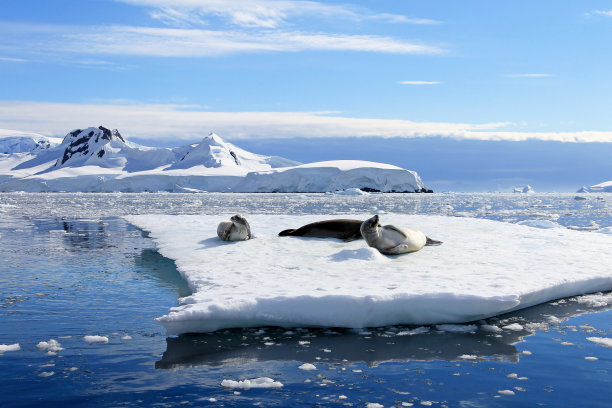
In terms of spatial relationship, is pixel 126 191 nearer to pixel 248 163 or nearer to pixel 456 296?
pixel 248 163

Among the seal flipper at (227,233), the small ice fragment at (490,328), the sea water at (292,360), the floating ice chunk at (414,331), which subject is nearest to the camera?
the sea water at (292,360)

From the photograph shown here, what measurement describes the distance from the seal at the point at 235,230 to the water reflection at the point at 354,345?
5.05 meters

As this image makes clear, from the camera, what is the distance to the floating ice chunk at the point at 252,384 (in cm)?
348

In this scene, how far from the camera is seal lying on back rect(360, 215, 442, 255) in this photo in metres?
8.05

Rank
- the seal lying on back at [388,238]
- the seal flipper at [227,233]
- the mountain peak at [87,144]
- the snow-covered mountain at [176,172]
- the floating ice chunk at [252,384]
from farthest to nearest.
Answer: the mountain peak at [87,144] → the snow-covered mountain at [176,172] → the seal flipper at [227,233] → the seal lying on back at [388,238] → the floating ice chunk at [252,384]

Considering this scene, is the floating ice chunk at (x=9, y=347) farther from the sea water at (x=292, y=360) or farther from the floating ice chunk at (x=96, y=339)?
the floating ice chunk at (x=96, y=339)

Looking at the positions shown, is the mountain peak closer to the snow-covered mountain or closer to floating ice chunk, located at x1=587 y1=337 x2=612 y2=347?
the snow-covered mountain

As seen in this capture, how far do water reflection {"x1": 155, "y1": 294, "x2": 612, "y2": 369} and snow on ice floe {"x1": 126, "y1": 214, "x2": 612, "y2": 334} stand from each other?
0.15 metres

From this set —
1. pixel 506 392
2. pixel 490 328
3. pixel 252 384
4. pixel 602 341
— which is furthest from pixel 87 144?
pixel 506 392

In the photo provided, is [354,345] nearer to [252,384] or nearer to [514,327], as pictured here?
[252,384]

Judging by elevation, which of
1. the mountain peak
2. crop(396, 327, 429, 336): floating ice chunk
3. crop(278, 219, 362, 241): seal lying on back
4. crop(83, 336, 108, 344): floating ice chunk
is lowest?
crop(83, 336, 108, 344): floating ice chunk

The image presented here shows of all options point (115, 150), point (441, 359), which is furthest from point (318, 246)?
point (115, 150)

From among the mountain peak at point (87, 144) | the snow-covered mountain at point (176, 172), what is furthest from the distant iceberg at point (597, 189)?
the mountain peak at point (87, 144)

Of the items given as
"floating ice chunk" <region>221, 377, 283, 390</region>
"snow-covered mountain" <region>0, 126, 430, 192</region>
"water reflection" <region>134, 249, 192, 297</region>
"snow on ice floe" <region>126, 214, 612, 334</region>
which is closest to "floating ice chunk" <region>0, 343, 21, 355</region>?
"snow on ice floe" <region>126, 214, 612, 334</region>
